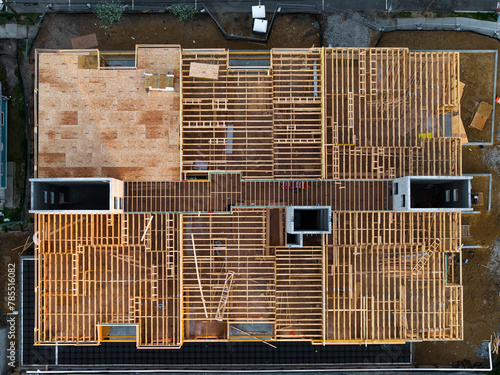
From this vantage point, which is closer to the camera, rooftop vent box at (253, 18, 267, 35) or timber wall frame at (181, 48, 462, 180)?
timber wall frame at (181, 48, 462, 180)

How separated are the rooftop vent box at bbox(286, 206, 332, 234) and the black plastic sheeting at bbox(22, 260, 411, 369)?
29.3 feet

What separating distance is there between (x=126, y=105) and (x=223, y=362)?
1961 centimetres

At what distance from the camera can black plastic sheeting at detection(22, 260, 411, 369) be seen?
70.4ft

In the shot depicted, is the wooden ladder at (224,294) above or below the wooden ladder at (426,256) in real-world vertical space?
below

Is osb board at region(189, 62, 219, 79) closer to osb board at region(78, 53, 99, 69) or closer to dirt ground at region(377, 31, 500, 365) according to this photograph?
osb board at region(78, 53, 99, 69)

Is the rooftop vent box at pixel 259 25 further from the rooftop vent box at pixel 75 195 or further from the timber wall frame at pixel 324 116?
the rooftop vent box at pixel 75 195

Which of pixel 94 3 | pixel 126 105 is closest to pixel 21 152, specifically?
pixel 126 105

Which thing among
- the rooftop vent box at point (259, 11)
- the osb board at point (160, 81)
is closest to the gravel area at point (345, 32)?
the rooftop vent box at point (259, 11)

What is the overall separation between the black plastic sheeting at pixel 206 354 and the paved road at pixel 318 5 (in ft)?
65.4

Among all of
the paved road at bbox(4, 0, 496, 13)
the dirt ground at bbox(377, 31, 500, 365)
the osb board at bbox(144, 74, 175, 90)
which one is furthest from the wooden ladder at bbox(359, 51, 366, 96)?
the osb board at bbox(144, 74, 175, 90)

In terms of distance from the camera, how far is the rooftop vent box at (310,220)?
1815cm

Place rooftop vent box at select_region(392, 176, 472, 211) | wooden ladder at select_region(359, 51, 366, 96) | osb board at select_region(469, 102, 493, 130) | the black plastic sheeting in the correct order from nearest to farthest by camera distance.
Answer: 1. rooftop vent box at select_region(392, 176, 472, 211)
2. wooden ladder at select_region(359, 51, 366, 96)
3. the black plastic sheeting
4. osb board at select_region(469, 102, 493, 130)

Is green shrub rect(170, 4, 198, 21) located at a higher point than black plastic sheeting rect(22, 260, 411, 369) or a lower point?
higher

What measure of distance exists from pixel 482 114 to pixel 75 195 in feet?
104
